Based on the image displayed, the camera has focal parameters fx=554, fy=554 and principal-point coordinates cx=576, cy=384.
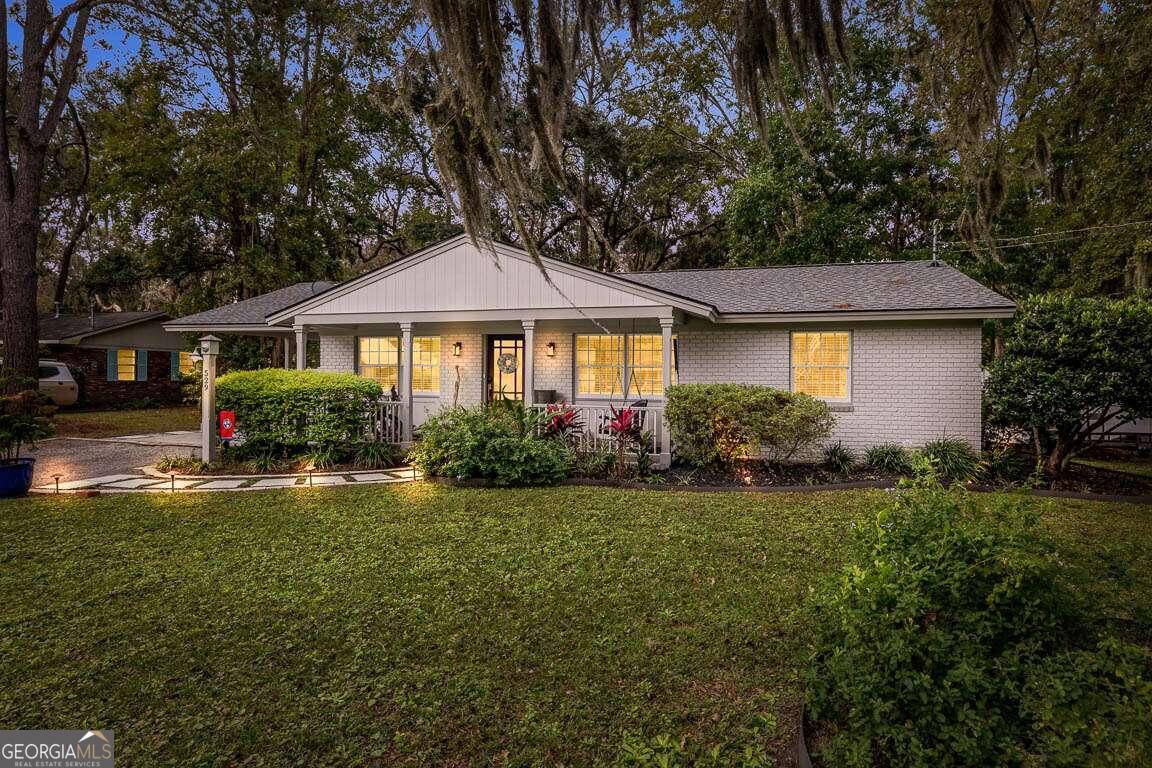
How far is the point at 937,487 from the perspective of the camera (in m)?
2.88

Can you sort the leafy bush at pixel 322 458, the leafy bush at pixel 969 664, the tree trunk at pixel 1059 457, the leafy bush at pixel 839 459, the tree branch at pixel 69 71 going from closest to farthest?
the leafy bush at pixel 969 664, the tree trunk at pixel 1059 457, the leafy bush at pixel 322 458, the leafy bush at pixel 839 459, the tree branch at pixel 69 71

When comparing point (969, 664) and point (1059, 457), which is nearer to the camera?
point (969, 664)

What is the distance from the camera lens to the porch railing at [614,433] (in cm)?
901

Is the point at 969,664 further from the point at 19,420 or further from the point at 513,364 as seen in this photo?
the point at 513,364

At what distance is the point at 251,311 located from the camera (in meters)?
13.6

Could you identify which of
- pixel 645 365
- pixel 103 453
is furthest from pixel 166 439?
pixel 645 365

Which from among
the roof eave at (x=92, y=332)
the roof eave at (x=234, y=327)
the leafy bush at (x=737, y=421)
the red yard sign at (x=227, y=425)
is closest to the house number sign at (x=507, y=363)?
the leafy bush at (x=737, y=421)

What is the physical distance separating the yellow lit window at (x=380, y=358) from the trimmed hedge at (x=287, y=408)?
3.73 m

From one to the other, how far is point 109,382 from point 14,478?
50.4 ft

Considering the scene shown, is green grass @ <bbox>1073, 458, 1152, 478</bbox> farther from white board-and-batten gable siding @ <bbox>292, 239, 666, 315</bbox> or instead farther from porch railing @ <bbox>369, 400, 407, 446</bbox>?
porch railing @ <bbox>369, 400, 407, 446</bbox>

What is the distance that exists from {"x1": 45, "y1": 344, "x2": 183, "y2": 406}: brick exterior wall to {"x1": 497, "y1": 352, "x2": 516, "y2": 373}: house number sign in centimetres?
1580

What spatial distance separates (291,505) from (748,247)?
14.3m

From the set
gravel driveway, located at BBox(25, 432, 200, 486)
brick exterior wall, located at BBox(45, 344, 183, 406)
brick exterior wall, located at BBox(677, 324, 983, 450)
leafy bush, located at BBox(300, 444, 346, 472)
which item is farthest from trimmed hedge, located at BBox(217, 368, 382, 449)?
brick exterior wall, located at BBox(45, 344, 183, 406)

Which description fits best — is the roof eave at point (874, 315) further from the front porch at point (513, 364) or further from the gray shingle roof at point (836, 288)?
the front porch at point (513, 364)
